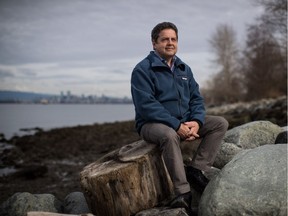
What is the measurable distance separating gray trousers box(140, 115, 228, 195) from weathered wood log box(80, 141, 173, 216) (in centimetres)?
28

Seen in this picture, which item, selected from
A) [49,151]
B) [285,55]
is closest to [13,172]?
[49,151]

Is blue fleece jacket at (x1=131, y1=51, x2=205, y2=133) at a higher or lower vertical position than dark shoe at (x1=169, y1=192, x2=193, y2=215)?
higher

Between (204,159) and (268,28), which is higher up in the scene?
(268,28)

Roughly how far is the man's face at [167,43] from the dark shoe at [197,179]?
172cm

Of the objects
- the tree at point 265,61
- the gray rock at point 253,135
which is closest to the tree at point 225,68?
the tree at point 265,61

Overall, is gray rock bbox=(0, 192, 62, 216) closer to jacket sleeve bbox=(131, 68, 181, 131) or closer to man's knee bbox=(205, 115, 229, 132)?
jacket sleeve bbox=(131, 68, 181, 131)

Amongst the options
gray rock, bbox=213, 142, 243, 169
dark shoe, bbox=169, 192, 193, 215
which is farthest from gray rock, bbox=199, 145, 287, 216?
gray rock, bbox=213, 142, 243, 169

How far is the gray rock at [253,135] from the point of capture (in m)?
6.32

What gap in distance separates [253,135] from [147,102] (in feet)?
8.44

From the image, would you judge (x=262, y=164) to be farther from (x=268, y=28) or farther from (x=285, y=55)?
(x=285, y=55)

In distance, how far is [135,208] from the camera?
15.7ft

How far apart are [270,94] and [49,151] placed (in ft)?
83.3

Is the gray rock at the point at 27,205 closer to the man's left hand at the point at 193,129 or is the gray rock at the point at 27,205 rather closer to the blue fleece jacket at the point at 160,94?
the blue fleece jacket at the point at 160,94

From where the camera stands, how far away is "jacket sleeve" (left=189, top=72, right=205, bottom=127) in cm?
513
